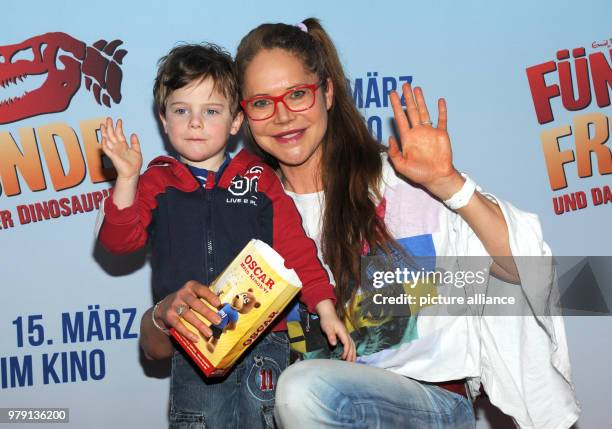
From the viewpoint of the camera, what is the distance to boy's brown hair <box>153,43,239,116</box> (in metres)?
1.80

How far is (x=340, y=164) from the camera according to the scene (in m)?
1.83

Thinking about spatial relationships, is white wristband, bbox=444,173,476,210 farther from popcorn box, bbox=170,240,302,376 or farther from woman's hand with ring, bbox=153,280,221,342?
woman's hand with ring, bbox=153,280,221,342

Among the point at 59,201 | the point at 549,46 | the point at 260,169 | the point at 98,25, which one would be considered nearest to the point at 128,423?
the point at 59,201

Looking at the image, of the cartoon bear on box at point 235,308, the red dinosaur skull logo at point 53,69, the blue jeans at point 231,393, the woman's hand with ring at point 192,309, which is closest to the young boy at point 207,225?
the blue jeans at point 231,393

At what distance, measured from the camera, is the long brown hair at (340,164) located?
175 cm

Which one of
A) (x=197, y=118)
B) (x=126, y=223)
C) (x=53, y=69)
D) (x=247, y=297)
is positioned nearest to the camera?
(x=247, y=297)

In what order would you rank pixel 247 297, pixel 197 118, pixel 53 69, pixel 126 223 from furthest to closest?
pixel 53 69
pixel 197 118
pixel 126 223
pixel 247 297

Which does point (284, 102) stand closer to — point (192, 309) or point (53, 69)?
point (192, 309)

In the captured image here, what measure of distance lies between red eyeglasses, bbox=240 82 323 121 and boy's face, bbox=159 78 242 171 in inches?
2.6

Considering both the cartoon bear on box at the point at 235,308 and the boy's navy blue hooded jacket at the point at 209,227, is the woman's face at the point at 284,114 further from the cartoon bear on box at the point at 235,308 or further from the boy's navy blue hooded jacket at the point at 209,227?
the cartoon bear on box at the point at 235,308

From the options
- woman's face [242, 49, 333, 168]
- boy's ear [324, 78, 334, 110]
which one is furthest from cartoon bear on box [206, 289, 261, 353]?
boy's ear [324, 78, 334, 110]

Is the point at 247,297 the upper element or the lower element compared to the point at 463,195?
lower

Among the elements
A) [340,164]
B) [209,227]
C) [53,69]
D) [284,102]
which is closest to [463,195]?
[340,164]

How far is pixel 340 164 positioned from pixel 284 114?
0.18 m
